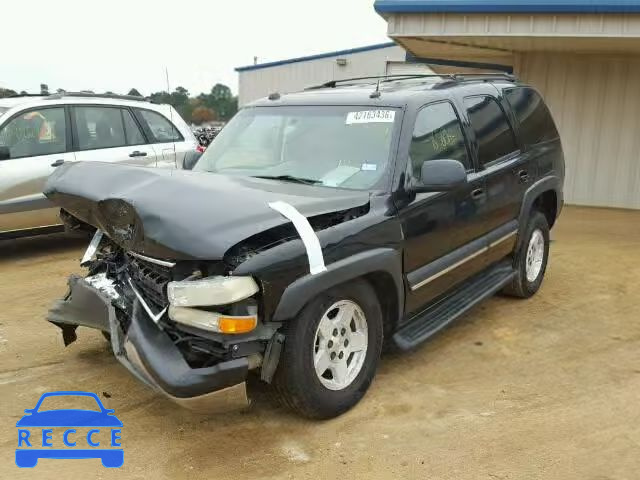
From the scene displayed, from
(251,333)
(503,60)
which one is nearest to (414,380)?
(251,333)

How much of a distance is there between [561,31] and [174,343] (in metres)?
6.86

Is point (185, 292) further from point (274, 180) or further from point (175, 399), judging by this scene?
point (274, 180)

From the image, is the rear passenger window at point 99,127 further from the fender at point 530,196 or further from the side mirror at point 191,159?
the fender at point 530,196

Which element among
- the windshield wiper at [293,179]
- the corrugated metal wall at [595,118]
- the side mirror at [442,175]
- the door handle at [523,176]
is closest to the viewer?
the side mirror at [442,175]

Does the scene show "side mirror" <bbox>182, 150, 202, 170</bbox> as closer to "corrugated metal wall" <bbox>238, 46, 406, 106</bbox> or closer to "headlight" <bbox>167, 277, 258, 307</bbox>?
"headlight" <bbox>167, 277, 258, 307</bbox>

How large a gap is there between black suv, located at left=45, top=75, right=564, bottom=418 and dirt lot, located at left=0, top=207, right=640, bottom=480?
11.8 inches

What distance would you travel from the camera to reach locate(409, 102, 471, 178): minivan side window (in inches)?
163

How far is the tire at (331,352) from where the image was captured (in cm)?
327

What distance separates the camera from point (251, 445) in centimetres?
334

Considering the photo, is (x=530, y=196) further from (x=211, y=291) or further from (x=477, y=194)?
(x=211, y=291)

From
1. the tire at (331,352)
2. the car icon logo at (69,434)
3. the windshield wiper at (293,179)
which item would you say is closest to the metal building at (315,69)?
the windshield wiper at (293,179)

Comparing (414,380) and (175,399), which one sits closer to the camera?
(175,399)

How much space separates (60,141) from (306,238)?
525cm

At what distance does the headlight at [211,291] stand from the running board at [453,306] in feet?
4.32
